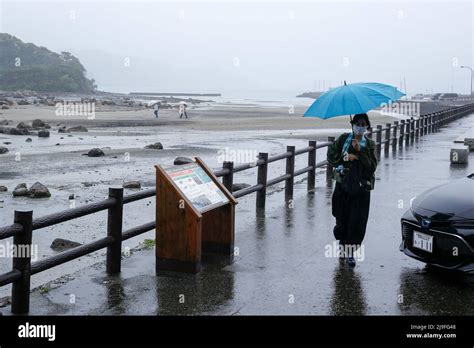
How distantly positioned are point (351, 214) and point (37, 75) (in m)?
163

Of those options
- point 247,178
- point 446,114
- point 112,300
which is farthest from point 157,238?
point 446,114

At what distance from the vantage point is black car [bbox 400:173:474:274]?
6254mm

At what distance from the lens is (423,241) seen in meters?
6.65

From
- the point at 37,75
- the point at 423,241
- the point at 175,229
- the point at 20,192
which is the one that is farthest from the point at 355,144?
the point at 37,75

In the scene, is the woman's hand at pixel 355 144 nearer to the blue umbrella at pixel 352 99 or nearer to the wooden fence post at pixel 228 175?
the blue umbrella at pixel 352 99

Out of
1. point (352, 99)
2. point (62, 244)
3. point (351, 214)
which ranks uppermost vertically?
point (352, 99)

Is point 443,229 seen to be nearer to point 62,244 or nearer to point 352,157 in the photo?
point 352,157

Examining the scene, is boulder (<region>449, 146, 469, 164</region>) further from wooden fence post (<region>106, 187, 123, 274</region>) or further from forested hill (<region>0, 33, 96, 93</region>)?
forested hill (<region>0, 33, 96, 93</region>)

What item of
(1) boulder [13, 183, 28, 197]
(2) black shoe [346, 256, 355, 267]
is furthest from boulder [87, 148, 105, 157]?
(2) black shoe [346, 256, 355, 267]

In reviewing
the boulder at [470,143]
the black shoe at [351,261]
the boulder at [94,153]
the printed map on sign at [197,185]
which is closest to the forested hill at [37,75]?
the boulder at [94,153]
